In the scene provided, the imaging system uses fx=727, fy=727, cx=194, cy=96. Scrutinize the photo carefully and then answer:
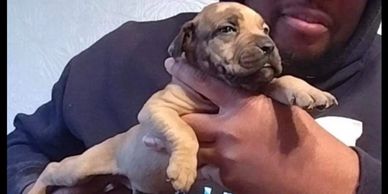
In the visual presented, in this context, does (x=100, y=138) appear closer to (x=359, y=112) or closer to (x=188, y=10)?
(x=188, y=10)

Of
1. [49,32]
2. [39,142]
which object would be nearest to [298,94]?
[39,142]

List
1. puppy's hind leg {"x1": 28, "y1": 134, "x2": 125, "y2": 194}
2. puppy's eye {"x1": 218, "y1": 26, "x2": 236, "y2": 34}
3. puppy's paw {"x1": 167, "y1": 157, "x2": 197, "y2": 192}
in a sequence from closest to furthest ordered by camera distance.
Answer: puppy's paw {"x1": 167, "y1": 157, "x2": 197, "y2": 192}, puppy's eye {"x1": 218, "y1": 26, "x2": 236, "y2": 34}, puppy's hind leg {"x1": 28, "y1": 134, "x2": 125, "y2": 194}

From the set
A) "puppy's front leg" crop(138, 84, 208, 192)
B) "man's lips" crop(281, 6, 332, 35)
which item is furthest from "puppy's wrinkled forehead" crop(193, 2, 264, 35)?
"man's lips" crop(281, 6, 332, 35)

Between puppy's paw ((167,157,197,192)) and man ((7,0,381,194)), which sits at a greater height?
puppy's paw ((167,157,197,192))

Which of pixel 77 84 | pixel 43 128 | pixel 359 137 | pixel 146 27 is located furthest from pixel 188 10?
pixel 359 137

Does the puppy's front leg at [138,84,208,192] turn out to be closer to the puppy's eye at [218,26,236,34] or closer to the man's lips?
the puppy's eye at [218,26,236,34]

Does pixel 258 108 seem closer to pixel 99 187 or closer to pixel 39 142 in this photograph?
pixel 99 187

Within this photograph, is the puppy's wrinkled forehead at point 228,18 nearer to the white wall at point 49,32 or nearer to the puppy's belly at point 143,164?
the puppy's belly at point 143,164
